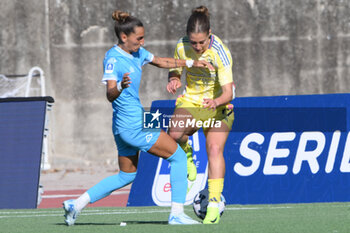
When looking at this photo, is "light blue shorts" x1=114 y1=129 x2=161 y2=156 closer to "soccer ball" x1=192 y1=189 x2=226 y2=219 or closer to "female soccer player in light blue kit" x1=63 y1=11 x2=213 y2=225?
"female soccer player in light blue kit" x1=63 y1=11 x2=213 y2=225

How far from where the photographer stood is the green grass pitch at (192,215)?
6.86 metres

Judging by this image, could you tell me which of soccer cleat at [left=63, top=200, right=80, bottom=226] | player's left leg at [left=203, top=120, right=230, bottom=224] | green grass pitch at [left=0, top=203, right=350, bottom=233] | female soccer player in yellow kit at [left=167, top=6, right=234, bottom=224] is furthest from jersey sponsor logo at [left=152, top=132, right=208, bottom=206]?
soccer cleat at [left=63, top=200, right=80, bottom=226]

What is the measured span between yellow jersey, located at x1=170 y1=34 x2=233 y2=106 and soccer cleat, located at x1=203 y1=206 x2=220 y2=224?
114 centimetres

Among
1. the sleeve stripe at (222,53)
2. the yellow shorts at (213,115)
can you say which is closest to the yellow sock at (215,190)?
the yellow shorts at (213,115)

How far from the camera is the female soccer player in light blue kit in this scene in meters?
7.11

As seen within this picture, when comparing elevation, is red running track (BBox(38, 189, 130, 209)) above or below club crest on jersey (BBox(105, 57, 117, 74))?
below

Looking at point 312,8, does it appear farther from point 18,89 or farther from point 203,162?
point 203,162

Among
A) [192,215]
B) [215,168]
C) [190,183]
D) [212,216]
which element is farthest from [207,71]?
[190,183]

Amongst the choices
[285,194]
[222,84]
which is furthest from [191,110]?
[285,194]

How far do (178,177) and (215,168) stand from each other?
0.48 m

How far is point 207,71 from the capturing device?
314 inches

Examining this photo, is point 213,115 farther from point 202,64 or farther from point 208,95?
point 202,64

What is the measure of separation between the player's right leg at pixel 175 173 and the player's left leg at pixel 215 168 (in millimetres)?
273

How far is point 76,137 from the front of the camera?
16.8 m
